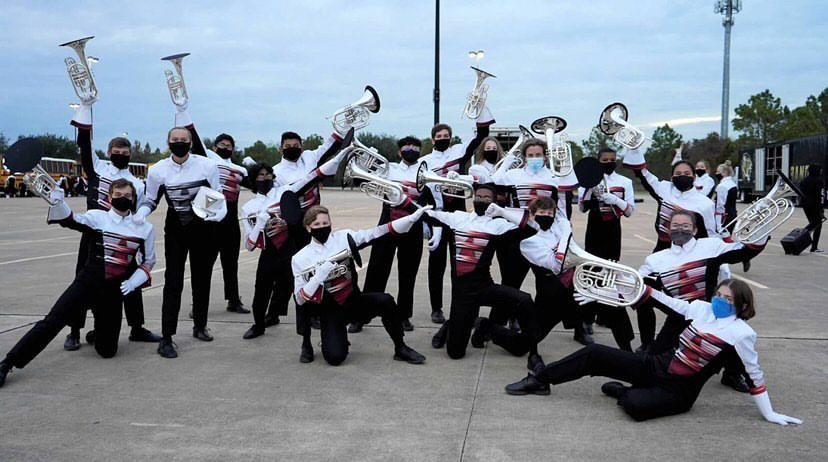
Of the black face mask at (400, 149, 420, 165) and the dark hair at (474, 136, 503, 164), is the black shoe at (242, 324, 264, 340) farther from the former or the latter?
the dark hair at (474, 136, 503, 164)

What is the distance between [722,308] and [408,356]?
258cm

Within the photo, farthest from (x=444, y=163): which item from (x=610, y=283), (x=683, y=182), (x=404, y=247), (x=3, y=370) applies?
(x=3, y=370)

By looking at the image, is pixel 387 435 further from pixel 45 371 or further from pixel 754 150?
pixel 754 150

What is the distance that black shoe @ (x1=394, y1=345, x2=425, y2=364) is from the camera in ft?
19.3

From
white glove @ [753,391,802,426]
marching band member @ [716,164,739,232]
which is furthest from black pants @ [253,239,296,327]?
marching band member @ [716,164,739,232]

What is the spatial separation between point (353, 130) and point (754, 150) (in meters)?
35.2

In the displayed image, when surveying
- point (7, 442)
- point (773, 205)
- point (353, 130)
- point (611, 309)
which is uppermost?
point (353, 130)

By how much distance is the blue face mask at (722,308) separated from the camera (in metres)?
4.47

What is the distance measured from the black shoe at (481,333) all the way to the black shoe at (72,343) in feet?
12.1

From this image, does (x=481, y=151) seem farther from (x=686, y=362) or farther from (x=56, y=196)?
(x=56, y=196)

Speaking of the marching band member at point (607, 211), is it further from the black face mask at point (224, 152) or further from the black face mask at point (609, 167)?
the black face mask at point (224, 152)

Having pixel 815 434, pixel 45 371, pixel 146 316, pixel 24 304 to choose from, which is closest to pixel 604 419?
pixel 815 434

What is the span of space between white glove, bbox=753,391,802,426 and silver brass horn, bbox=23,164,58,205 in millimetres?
5333

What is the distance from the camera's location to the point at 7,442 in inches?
162
